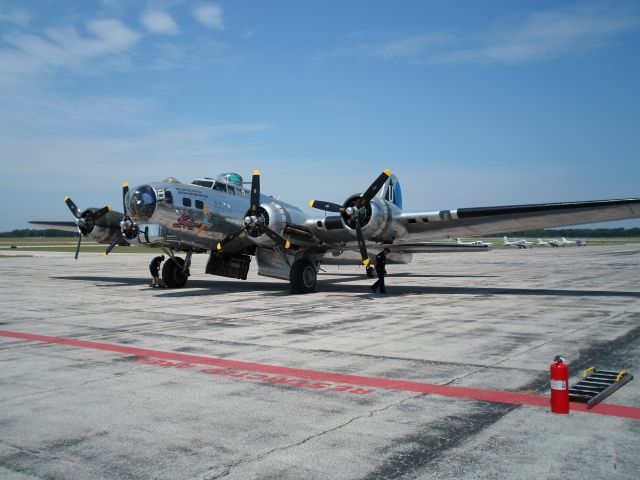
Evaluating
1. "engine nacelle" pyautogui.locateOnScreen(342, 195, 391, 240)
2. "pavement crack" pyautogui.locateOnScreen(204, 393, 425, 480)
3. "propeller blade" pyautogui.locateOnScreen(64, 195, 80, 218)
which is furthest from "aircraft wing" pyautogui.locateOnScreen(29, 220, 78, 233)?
"pavement crack" pyautogui.locateOnScreen(204, 393, 425, 480)

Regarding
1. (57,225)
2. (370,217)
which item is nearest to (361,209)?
(370,217)

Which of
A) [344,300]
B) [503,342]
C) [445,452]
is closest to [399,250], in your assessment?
[344,300]

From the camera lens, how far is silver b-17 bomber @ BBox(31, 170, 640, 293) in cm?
1833

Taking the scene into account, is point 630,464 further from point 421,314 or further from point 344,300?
point 344,300

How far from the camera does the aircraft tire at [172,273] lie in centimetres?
2192

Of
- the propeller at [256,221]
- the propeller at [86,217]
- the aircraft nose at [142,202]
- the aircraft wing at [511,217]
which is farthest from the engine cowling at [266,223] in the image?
the propeller at [86,217]

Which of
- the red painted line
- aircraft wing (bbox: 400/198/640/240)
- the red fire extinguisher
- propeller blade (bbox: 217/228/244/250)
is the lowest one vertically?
the red painted line

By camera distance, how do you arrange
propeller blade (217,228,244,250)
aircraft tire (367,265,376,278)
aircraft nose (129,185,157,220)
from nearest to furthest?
aircraft nose (129,185,157,220)
propeller blade (217,228,244,250)
aircraft tire (367,265,376,278)

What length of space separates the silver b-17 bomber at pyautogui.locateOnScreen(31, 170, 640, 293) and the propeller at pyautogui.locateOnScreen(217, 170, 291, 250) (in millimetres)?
35

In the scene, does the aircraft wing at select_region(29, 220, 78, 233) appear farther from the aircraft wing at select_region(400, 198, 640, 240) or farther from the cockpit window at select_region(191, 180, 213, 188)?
the aircraft wing at select_region(400, 198, 640, 240)

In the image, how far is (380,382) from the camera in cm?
Result: 736

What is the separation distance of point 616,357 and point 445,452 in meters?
5.14

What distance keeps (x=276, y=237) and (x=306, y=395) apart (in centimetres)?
1303

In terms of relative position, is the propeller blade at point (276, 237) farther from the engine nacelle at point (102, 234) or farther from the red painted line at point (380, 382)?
the red painted line at point (380, 382)
